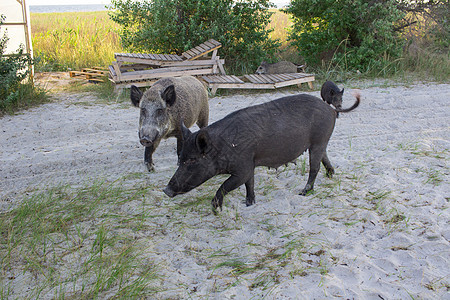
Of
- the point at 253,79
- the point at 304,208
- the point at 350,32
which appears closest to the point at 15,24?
the point at 253,79

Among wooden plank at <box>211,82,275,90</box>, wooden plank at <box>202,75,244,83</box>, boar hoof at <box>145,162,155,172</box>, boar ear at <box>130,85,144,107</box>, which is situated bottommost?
boar hoof at <box>145,162,155,172</box>

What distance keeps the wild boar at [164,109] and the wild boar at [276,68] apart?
462cm

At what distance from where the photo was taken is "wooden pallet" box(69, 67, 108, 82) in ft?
31.9

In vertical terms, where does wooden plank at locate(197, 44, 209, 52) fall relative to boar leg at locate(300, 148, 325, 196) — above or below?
above

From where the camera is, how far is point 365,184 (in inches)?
176

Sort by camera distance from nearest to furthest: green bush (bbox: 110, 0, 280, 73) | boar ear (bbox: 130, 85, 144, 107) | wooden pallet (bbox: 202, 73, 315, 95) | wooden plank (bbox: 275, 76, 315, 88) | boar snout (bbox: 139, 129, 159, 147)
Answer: boar snout (bbox: 139, 129, 159, 147) < boar ear (bbox: 130, 85, 144, 107) < wooden pallet (bbox: 202, 73, 315, 95) < wooden plank (bbox: 275, 76, 315, 88) < green bush (bbox: 110, 0, 280, 73)

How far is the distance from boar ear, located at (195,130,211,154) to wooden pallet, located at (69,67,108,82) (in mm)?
6849

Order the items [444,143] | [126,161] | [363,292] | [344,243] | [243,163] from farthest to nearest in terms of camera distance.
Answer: [444,143] < [126,161] < [243,163] < [344,243] < [363,292]

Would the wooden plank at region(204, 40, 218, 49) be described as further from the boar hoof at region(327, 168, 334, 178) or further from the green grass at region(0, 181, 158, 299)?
the green grass at region(0, 181, 158, 299)

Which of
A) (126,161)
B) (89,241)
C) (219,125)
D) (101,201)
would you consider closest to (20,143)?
(126,161)

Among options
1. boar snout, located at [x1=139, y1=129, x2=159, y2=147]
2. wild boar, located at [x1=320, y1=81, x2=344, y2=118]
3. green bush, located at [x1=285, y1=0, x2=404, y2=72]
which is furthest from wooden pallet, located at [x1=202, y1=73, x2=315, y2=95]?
boar snout, located at [x1=139, y1=129, x2=159, y2=147]

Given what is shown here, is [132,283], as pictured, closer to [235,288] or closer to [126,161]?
[235,288]

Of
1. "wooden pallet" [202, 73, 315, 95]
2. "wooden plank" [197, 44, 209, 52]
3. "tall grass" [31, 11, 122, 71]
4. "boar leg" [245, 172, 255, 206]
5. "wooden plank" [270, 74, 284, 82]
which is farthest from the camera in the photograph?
"tall grass" [31, 11, 122, 71]

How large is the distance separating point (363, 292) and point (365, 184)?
1.94 meters
